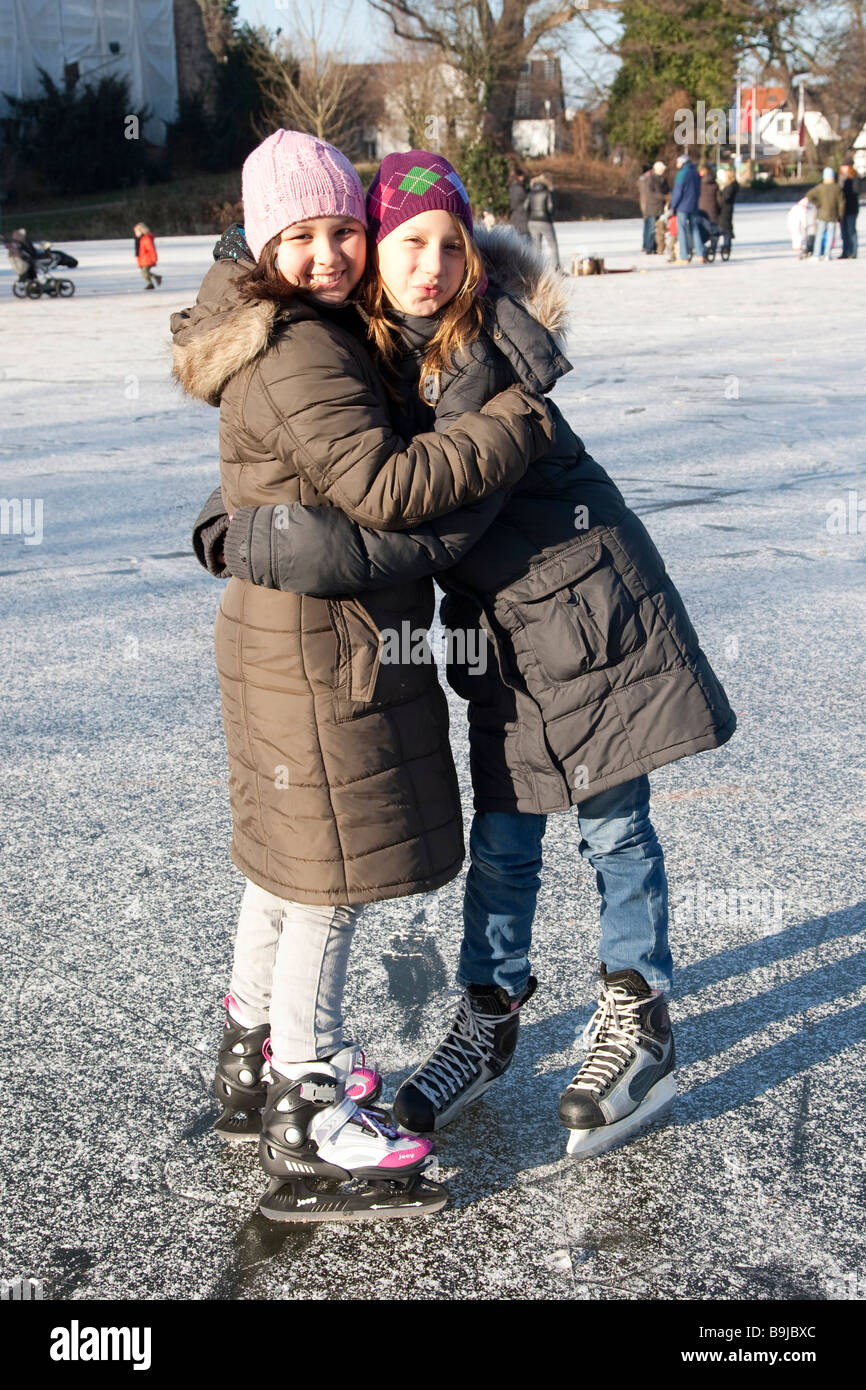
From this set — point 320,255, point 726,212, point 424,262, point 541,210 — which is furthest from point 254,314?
point 726,212

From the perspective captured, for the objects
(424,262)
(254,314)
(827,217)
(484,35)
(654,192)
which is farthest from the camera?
(484,35)

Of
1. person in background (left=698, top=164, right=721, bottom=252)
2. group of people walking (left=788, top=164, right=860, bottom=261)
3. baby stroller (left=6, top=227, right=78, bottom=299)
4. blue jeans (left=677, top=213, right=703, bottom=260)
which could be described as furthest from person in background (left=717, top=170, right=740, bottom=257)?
baby stroller (left=6, top=227, right=78, bottom=299)

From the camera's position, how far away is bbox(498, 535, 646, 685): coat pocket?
2.26m

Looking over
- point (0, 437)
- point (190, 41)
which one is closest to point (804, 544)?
point (0, 437)

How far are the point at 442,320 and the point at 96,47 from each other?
48.8 m

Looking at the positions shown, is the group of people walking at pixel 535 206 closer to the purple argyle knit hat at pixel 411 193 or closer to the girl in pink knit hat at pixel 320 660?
the purple argyle knit hat at pixel 411 193

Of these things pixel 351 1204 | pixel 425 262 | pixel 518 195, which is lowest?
pixel 351 1204

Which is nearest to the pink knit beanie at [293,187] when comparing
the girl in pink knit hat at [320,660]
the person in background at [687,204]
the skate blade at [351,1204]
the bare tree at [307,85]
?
the girl in pink knit hat at [320,660]

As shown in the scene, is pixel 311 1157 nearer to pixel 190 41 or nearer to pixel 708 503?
pixel 708 503

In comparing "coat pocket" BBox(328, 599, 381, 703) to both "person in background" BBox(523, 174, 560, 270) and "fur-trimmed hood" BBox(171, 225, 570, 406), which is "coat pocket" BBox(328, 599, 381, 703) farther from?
"person in background" BBox(523, 174, 560, 270)

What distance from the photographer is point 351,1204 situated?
220cm

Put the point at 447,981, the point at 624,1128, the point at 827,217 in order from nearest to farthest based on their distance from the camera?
the point at 624,1128 < the point at 447,981 < the point at 827,217

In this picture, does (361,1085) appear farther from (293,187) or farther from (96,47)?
(96,47)

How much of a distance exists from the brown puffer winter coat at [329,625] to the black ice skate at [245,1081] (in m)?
0.34
